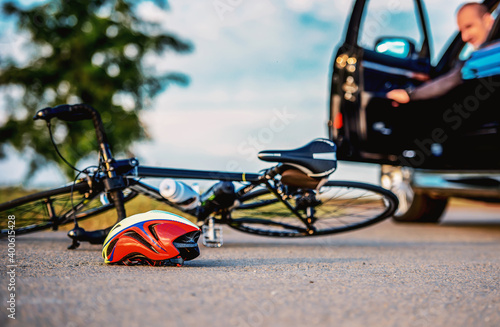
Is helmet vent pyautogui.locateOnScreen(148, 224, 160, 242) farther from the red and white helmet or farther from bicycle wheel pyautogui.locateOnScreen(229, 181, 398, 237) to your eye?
bicycle wheel pyautogui.locateOnScreen(229, 181, 398, 237)

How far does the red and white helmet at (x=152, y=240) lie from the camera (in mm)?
2656

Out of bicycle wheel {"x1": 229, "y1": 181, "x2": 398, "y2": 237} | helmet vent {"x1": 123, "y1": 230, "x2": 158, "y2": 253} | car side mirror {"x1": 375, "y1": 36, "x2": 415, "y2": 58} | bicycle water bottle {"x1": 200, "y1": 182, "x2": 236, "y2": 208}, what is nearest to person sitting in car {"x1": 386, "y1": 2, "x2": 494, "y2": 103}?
car side mirror {"x1": 375, "y1": 36, "x2": 415, "y2": 58}

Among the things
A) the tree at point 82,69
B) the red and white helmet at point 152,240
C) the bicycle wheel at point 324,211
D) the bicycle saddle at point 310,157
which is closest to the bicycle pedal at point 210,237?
the bicycle wheel at point 324,211

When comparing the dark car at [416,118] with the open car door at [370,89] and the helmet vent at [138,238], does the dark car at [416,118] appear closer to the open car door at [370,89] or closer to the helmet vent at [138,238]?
the open car door at [370,89]

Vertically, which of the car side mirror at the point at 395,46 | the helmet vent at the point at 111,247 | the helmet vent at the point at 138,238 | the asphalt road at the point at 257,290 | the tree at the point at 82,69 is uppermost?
the tree at the point at 82,69

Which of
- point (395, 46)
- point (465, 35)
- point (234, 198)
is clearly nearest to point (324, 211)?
point (234, 198)

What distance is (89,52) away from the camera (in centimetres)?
1825

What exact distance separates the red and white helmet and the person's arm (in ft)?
10.7

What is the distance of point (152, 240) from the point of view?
8.70ft

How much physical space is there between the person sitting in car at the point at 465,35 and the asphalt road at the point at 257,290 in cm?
193

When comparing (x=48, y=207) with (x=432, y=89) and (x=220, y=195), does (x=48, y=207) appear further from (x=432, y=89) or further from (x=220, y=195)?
(x=432, y=89)

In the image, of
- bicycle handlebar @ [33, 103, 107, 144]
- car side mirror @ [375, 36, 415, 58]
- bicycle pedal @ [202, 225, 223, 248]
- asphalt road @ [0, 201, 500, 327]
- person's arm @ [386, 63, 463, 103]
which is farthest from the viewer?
car side mirror @ [375, 36, 415, 58]

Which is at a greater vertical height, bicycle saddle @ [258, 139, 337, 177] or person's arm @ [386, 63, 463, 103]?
person's arm @ [386, 63, 463, 103]

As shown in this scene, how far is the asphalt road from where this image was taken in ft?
5.49
